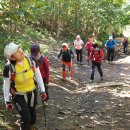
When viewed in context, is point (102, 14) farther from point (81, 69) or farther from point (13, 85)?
point (13, 85)

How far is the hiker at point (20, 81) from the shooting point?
16.5ft

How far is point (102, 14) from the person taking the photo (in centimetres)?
2803

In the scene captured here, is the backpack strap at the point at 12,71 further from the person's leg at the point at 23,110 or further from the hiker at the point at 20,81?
the person's leg at the point at 23,110

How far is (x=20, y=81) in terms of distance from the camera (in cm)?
517

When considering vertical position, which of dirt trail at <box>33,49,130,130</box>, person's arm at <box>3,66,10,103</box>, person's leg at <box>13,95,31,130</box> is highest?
person's arm at <box>3,66,10,103</box>

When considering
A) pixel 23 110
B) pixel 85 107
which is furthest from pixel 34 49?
pixel 85 107

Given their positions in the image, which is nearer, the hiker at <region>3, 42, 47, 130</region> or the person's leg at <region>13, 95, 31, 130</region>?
the hiker at <region>3, 42, 47, 130</region>

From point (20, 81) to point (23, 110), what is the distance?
483 millimetres

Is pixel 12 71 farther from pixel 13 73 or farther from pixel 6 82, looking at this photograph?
pixel 6 82

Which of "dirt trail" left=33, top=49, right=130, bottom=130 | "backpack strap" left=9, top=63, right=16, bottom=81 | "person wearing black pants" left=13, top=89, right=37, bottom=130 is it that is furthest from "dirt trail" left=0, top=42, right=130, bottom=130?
"backpack strap" left=9, top=63, right=16, bottom=81

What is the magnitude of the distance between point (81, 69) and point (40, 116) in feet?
32.1

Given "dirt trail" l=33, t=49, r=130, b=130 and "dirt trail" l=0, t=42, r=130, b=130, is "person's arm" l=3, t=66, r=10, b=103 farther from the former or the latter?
"dirt trail" l=33, t=49, r=130, b=130

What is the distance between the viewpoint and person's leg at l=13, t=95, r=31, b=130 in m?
5.21

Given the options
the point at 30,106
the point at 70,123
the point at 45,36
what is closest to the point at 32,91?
the point at 30,106
